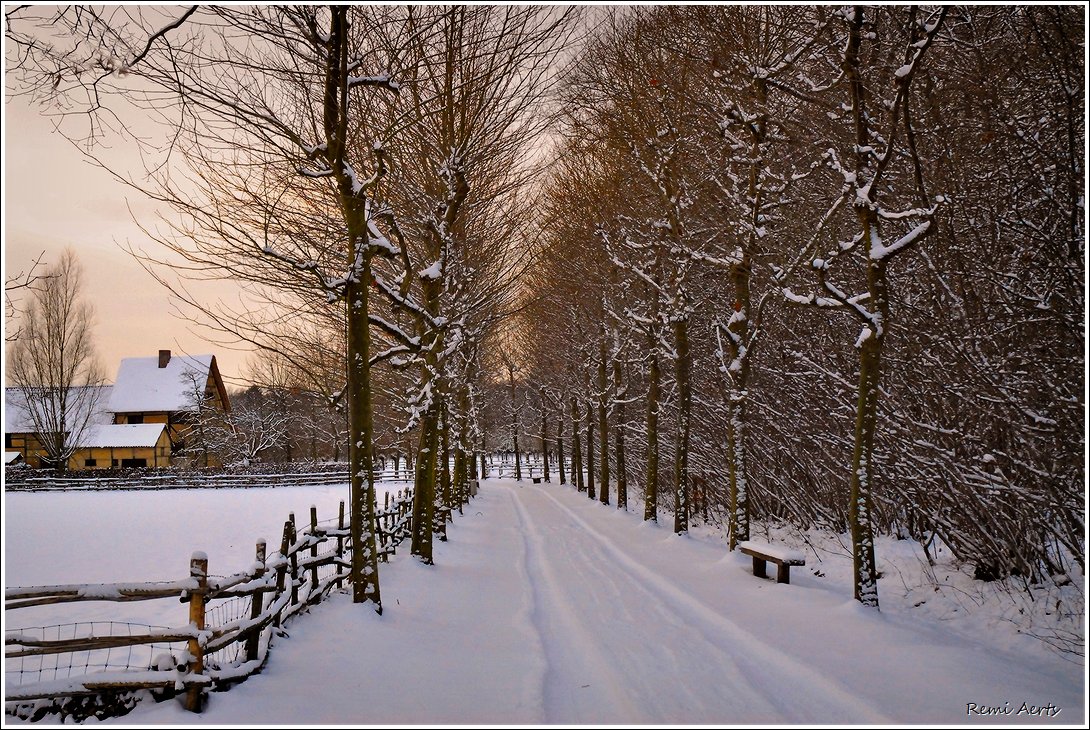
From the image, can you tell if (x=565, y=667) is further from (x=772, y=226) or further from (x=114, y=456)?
(x=114, y=456)

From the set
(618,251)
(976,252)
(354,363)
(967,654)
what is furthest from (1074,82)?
(618,251)

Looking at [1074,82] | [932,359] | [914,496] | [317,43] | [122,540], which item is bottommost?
[122,540]

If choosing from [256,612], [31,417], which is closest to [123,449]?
[31,417]

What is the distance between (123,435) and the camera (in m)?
52.6

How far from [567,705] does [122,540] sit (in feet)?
58.1

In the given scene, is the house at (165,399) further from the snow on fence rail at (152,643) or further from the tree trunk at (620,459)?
the snow on fence rail at (152,643)

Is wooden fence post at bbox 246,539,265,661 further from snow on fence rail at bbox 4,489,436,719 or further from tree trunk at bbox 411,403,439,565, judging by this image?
tree trunk at bbox 411,403,439,565

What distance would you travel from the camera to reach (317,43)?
7.34 m

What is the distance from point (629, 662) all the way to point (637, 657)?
180 millimetres

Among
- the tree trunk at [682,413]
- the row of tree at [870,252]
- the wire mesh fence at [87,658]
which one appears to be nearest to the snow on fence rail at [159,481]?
the tree trunk at [682,413]

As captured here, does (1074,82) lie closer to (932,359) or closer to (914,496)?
(932,359)
